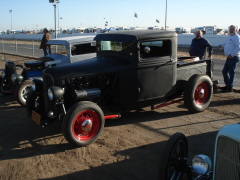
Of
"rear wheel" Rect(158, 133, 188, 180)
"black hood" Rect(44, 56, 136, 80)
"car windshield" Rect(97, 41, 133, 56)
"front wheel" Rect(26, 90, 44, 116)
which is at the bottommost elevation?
"rear wheel" Rect(158, 133, 188, 180)

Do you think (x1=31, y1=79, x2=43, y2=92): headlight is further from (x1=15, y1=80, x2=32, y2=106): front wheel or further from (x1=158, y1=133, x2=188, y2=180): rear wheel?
(x1=158, y1=133, x2=188, y2=180): rear wheel

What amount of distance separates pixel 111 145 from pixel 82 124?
0.61 meters

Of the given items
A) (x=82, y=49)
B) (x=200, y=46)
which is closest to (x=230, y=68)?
(x=200, y=46)

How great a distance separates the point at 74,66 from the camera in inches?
186

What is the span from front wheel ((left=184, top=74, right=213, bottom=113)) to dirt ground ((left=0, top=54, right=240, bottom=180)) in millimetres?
204

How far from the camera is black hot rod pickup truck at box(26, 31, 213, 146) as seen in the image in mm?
4348

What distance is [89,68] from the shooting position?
470cm

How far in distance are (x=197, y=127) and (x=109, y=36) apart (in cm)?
255

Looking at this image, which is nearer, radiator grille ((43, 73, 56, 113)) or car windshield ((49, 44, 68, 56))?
radiator grille ((43, 73, 56, 113))

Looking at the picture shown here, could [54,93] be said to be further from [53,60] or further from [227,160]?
[53,60]

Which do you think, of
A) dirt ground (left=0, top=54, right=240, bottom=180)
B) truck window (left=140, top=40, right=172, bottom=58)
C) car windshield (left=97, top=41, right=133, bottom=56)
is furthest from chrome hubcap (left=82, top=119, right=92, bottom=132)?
truck window (left=140, top=40, right=172, bottom=58)

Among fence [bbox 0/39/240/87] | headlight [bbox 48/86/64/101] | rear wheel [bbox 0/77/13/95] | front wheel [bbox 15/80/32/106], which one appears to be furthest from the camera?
fence [bbox 0/39/240/87]

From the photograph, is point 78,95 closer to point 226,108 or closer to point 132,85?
point 132,85

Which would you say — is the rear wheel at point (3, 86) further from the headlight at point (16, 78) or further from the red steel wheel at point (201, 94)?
the red steel wheel at point (201, 94)
